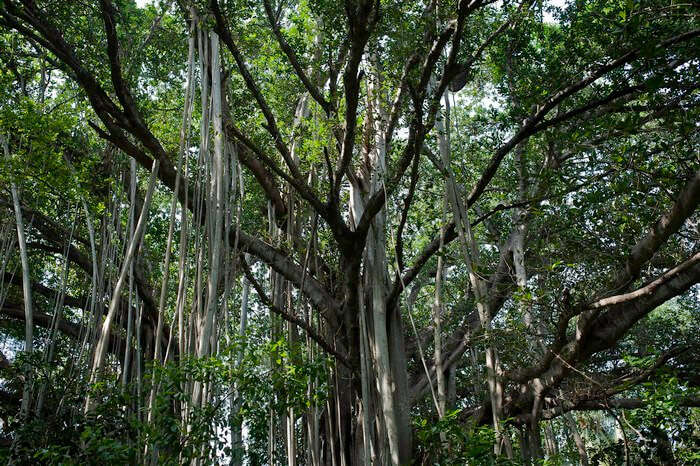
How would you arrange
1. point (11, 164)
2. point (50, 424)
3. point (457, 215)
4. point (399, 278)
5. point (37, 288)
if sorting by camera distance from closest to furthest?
point (50, 424), point (457, 215), point (399, 278), point (11, 164), point (37, 288)

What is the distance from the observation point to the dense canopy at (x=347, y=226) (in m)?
2.39

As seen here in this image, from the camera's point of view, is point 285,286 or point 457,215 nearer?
point 457,215

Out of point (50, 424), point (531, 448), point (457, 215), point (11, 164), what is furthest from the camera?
point (531, 448)

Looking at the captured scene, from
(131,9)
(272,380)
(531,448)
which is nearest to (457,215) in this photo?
(272,380)

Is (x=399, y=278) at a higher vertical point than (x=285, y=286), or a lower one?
lower

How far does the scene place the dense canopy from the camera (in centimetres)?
239

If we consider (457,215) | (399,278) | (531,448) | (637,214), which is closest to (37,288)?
(399,278)

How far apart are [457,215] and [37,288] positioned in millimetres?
4132

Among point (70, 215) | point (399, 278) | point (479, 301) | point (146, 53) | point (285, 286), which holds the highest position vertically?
point (146, 53)

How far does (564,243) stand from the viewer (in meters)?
→ 3.36

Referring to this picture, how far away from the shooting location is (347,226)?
3.34 metres

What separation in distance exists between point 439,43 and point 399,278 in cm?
131

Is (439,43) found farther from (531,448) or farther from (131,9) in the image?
(131,9)

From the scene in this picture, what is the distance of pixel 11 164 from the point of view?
3736 mm
